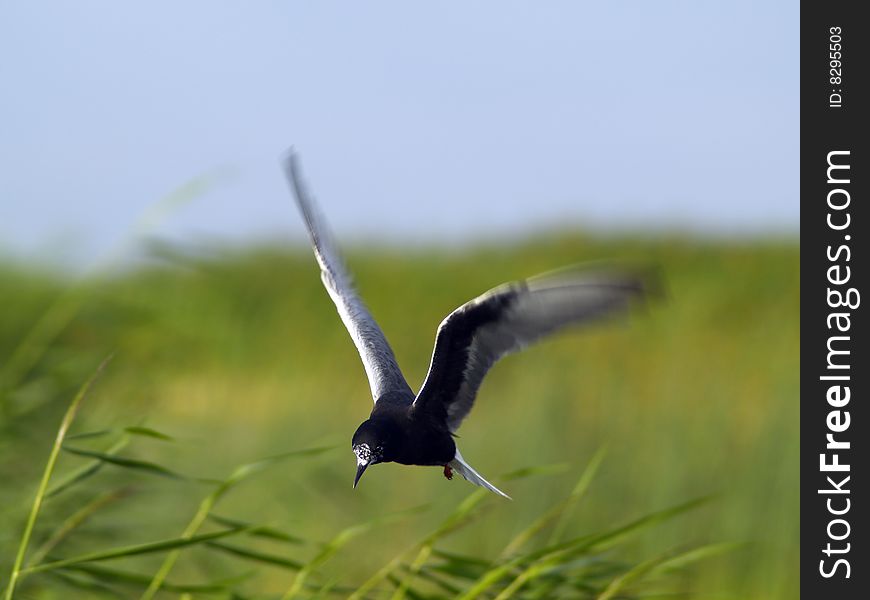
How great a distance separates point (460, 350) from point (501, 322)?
0.03 meters

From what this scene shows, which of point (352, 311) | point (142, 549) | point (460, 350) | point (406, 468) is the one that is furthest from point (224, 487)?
point (406, 468)

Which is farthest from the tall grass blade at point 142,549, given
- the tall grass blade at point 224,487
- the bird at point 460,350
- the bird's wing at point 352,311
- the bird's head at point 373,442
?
the bird's head at point 373,442

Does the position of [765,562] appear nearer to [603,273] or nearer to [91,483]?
[91,483]

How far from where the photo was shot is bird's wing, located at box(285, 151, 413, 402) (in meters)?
0.72

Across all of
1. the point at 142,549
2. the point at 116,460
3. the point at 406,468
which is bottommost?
the point at 406,468

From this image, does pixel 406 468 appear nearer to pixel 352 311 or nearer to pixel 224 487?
pixel 224 487

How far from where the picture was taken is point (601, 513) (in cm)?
483

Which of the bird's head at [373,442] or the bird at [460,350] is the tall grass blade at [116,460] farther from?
the bird's head at [373,442]

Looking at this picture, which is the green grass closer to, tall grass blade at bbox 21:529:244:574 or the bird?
tall grass blade at bbox 21:529:244:574

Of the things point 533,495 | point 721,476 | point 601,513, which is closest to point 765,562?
point 721,476

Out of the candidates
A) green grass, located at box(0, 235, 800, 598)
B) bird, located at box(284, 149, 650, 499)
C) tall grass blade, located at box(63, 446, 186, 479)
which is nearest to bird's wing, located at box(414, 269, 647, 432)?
bird, located at box(284, 149, 650, 499)

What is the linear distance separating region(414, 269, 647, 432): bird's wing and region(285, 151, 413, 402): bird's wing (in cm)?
3

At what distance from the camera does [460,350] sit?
72 cm
